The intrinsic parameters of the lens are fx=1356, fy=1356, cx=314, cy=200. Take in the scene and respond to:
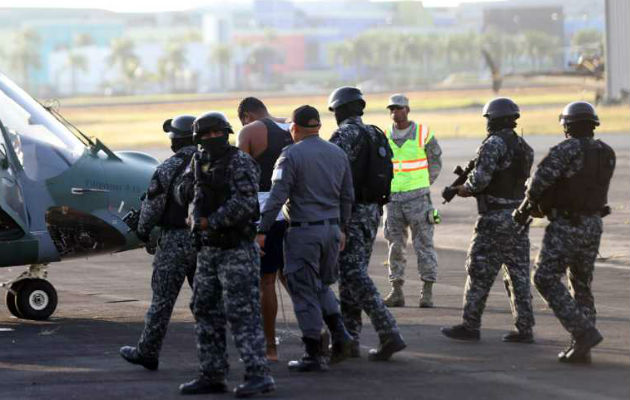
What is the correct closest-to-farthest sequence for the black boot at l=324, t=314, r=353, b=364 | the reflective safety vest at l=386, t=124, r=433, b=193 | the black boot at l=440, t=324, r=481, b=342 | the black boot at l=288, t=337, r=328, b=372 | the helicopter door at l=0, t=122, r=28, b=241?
the black boot at l=288, t=337, r=328, b=372, the black boot at l=324, t=314, r=353, b=364, the black boot at l=440, t=324, r=481, b=342, the helicopter door at l=0, t=122, r=28, b=241, the reflective safety vest at l=386, t=124, r=433, b=193

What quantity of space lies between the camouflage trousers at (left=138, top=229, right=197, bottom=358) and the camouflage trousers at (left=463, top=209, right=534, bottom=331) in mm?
2505

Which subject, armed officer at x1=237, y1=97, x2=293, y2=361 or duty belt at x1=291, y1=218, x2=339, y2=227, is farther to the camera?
armed officer at x1=237, y1=97, x2=293, y2=361

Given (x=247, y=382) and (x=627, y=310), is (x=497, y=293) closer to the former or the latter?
(x=627, y=310)

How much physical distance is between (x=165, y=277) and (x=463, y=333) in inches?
108

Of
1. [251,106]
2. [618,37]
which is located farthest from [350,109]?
[618,37]

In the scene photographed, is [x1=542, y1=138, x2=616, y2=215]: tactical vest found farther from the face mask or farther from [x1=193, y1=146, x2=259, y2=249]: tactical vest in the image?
the face mask

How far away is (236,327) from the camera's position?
8.72 meters

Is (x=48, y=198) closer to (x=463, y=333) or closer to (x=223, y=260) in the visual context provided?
(x=463, y=333)

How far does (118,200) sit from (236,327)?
4.56 m

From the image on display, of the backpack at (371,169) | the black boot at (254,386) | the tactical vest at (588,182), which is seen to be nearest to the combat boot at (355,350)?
the backpack at (371,169)

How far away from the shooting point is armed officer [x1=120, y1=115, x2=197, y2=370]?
950 cm

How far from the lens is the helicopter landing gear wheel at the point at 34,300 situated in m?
12.9

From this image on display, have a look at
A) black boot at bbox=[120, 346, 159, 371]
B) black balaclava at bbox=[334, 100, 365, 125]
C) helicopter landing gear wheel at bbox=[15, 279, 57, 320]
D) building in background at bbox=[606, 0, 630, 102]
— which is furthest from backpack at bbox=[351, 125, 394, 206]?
building in background at bbox=[606, 0, 630, 102]

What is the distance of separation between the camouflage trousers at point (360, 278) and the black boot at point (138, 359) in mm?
1527
